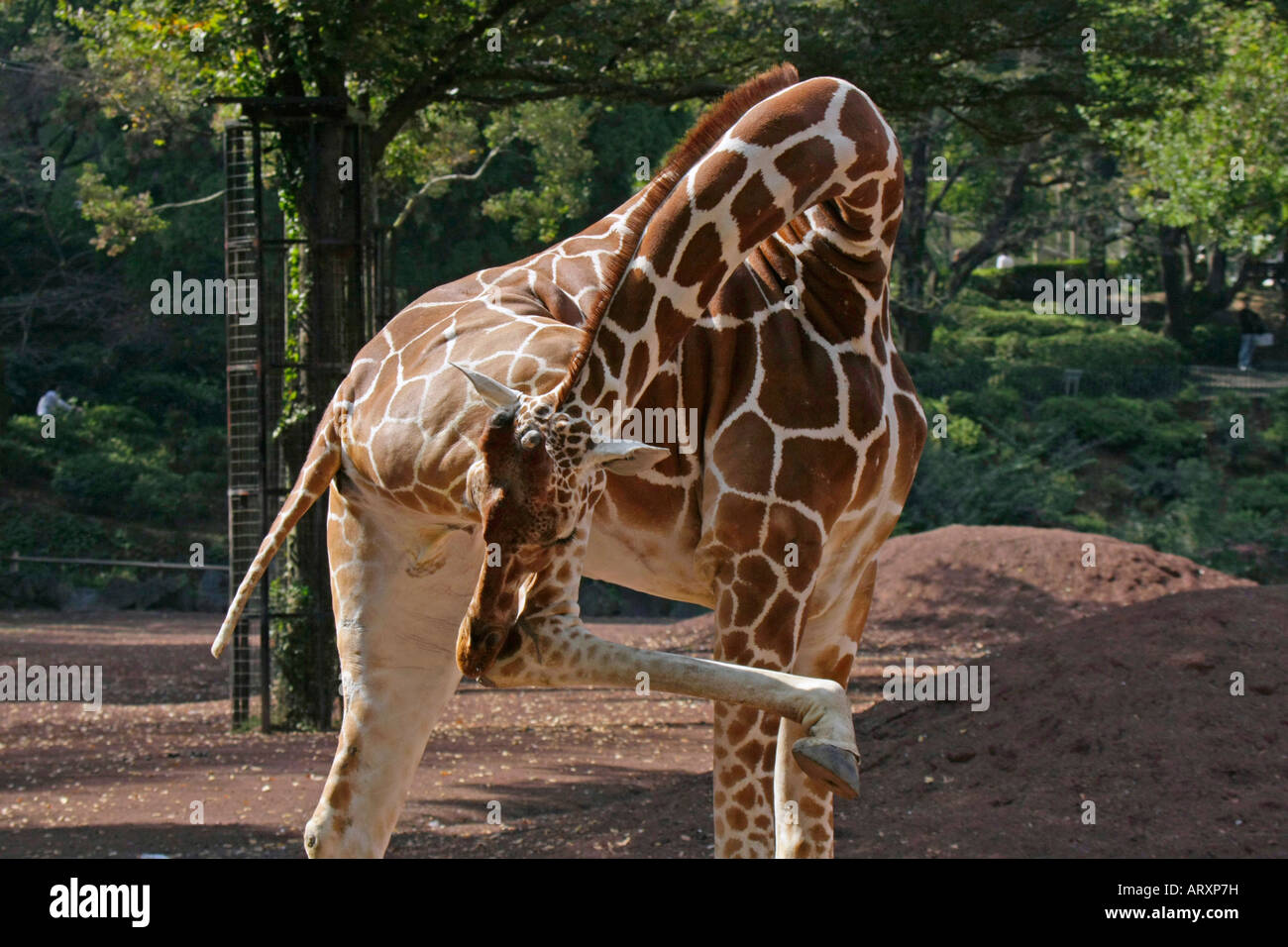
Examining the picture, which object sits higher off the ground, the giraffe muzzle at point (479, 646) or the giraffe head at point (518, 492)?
the giraffe head at point (518, 492)

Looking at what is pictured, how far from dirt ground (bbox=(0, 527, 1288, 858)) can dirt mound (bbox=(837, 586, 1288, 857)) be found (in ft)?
0.05

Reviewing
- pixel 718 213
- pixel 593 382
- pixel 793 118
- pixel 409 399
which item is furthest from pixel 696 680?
pixel 793 118

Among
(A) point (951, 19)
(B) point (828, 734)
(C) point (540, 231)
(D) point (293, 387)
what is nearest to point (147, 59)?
(D) point (293, 387)

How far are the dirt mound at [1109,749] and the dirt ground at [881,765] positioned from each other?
0.6 inches

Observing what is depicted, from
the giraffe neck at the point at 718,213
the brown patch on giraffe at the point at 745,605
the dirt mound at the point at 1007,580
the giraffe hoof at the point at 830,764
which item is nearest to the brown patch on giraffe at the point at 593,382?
the giraffe neck at the point at 718,213

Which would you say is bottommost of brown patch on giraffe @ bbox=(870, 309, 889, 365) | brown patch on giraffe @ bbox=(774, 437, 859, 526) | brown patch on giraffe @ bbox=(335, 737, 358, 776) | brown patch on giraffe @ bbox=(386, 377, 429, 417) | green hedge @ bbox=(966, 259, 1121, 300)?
brown patch on giraffe @ bbox=(335, 737, 358, 776)

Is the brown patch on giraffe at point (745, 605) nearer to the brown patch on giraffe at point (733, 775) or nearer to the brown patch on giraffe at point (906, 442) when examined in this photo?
the brown patch on giraffe at point (733, 775)

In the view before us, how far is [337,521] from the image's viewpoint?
4855 millimetres

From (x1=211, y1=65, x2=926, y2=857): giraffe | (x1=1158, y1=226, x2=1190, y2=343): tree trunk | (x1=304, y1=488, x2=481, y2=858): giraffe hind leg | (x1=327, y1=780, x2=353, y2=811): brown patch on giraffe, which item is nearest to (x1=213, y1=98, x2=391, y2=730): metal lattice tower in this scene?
(x1=211, y1=65, x2=926, y2=857): giraffe

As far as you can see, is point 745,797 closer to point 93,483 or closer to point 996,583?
point 996,583

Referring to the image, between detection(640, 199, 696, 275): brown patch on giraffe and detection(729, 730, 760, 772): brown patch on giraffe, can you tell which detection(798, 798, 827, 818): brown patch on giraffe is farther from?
detection(640, 199, 696, 275): brown patch on giraffe

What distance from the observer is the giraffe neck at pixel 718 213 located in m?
4.31

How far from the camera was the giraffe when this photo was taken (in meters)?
3.93

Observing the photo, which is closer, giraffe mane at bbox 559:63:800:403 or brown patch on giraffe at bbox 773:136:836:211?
giraffe mane at bbox 559:63:800:403
